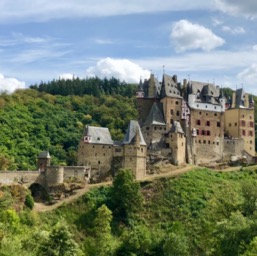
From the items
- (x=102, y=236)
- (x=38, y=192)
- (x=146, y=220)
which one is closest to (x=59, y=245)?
(x=102, y=236)

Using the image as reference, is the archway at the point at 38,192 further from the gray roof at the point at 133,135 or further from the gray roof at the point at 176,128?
the gray roof at the point at 176,128

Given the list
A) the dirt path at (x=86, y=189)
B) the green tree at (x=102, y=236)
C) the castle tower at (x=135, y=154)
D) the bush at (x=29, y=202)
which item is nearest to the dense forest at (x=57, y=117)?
the dirt path at (x=86, y=189)

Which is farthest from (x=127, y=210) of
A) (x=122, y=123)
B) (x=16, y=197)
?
(x=122, y=123)

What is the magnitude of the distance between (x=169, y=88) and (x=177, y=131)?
8.19m

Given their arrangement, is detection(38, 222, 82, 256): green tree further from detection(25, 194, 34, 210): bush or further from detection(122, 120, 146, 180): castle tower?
detection(122, 120, 146, 180): castle tower

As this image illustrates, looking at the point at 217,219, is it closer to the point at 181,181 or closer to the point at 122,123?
the point at 181,181

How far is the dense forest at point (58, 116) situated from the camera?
119 m

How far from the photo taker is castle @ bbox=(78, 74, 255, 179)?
Result: 287 ft

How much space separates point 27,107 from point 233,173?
58877 mm

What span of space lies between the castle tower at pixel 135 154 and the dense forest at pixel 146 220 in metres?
2.50

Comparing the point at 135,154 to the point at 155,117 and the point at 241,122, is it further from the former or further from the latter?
the point at 241,122

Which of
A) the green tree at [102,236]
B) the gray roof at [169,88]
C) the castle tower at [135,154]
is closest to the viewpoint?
the green tree at [102,236]

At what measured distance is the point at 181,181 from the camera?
88250 mm

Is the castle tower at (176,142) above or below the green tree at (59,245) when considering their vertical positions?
above
